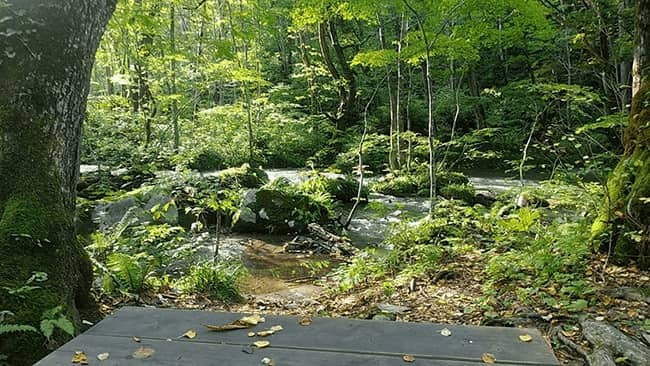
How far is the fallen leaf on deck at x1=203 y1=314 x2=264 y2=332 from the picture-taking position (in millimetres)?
1923

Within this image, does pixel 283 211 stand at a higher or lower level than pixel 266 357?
lower

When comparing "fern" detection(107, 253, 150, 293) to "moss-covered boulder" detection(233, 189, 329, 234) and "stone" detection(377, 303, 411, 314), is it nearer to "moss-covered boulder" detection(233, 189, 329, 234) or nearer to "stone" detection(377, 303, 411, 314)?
"stone" detection(377, 303, 411, 314)

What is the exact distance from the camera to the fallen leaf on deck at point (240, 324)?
Answer: 1923 millimetres

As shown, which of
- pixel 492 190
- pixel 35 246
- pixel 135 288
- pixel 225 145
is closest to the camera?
pixel 35 246

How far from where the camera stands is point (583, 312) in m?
3.35

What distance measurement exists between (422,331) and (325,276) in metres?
4.41

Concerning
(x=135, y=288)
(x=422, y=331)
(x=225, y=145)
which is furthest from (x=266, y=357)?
(x=225, y=145)

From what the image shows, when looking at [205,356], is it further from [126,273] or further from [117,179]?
[117,179]

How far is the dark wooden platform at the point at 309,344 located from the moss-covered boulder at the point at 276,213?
6.95m

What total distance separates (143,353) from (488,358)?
4.14ft

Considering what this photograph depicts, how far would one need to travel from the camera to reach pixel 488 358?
1.66 meters

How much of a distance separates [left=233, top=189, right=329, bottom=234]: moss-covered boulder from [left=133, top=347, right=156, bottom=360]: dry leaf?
7.14m

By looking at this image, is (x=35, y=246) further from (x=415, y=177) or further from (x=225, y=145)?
(x=225, y=145)

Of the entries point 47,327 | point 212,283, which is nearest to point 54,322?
point 47,327
